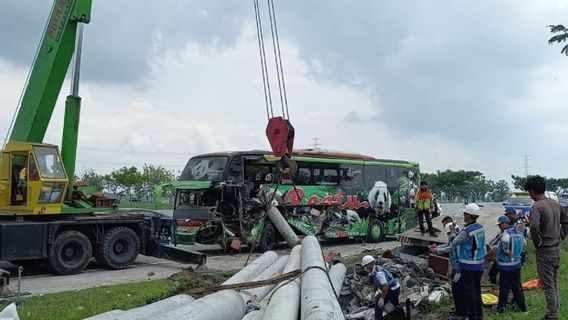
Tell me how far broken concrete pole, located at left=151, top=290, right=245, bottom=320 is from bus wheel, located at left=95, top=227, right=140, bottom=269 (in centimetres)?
746

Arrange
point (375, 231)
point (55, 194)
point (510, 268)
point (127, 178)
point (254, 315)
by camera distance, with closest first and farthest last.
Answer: point (254, 315) < point (510, 268) < point (55, 194) < point (375, 231) < point (127, 178)

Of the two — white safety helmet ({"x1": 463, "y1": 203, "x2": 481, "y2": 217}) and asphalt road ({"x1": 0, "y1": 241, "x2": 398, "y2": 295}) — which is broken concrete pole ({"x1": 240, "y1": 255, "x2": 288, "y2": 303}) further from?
asphalt road ({"x1": 0, "y1": 241, "x2": 398, "y2": 295})

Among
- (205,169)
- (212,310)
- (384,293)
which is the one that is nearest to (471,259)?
(384,293)

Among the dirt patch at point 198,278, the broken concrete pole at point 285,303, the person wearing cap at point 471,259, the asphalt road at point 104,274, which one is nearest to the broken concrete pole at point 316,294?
the broken concrete pole at point 285,303

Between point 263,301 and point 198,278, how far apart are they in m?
3.62

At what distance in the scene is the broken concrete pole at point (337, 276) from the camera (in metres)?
8.73

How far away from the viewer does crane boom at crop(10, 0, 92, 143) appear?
12522mm

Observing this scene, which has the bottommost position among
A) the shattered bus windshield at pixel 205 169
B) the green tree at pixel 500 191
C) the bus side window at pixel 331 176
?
the green tree at pixel 500 191

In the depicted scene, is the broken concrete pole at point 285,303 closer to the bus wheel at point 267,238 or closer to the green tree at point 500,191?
the bus wheel at point 267,238

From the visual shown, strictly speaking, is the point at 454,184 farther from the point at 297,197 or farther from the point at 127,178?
the point at 297,197

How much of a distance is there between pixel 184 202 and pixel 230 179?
157cm

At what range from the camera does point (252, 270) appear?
29.3ft

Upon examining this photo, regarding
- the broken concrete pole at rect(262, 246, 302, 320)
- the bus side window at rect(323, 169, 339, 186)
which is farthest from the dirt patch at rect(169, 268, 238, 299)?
the bus side window at rect(323, 169, 339, 186)

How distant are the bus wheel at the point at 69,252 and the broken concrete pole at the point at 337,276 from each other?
5.90m
